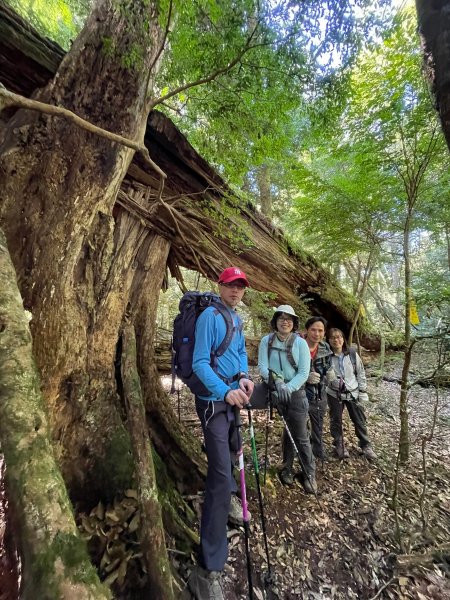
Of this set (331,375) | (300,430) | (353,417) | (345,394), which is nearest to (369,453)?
(353,417)

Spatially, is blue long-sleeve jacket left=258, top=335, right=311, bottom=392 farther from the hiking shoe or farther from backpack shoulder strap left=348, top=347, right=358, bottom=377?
the hiking shoe

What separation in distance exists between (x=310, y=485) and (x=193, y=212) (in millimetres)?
4348

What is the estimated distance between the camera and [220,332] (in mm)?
2916

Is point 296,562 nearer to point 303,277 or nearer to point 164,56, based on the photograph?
point 303,277

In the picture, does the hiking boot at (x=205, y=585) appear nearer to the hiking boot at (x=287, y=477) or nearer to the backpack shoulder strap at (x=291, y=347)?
the hiking boot at (x=287, y=477)

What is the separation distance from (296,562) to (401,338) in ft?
25.9

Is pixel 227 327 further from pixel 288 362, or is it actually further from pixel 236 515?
pixel 236 515

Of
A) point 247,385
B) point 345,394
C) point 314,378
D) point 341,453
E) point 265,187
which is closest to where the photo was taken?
point 247,385

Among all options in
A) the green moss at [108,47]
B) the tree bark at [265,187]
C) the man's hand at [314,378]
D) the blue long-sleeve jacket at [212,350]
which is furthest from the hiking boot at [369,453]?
the tree bark at [265,187]

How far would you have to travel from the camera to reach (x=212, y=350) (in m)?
2.89

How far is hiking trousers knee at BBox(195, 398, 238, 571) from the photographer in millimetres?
2428

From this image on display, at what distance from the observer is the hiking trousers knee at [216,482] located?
243 cm

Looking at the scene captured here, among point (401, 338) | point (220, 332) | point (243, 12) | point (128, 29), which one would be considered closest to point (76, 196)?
point (220, 332)

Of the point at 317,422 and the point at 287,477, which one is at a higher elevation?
the point at 317,422
